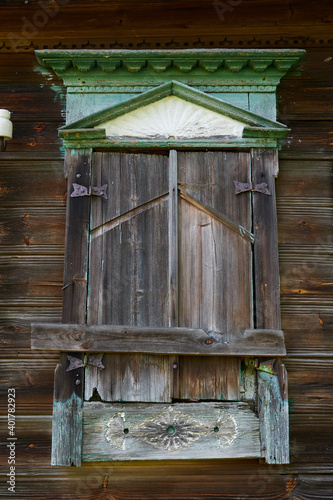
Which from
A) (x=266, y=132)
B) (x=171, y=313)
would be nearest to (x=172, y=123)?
(x=266, y=132)

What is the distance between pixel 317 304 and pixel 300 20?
1815mm

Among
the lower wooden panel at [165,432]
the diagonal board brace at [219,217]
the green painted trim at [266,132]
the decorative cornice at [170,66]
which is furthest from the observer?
the decorative cornice at [170,66]

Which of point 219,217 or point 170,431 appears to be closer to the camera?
point 170,431

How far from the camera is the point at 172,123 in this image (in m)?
3.36

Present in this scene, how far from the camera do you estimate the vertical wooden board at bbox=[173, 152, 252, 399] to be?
9.91ft

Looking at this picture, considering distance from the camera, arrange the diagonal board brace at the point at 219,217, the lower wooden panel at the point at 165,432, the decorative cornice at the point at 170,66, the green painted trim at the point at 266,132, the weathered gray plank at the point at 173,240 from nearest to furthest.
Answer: the lower wooden panel at the point at 165,432
the weathered gray plank at the point at 173,240
the diagonal board brace at the point at 219,217
the green painted trim at the point at 266,132
the decorative cornice at the point at 170,66

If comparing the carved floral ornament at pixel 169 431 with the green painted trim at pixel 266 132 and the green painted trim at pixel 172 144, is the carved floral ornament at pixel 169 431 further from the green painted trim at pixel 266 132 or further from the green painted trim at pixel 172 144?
the green painted trim at pixel 266 132

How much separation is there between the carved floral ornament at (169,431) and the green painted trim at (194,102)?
5.46ft

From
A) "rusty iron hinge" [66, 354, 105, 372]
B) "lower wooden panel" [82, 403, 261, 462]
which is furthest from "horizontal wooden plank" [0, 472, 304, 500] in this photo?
"rusty iron hinge" [66, 354, 105, 372]

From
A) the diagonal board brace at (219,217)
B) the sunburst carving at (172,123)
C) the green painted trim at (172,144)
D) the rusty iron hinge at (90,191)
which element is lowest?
the diagonal board brace at (219,217)

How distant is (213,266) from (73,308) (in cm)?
80

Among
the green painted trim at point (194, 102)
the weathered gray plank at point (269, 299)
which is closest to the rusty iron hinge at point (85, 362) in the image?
the weathered gray plank at point (269, 299)

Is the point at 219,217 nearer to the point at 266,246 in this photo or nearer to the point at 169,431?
the point at 266,246

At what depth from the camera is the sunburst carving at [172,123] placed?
333cm
